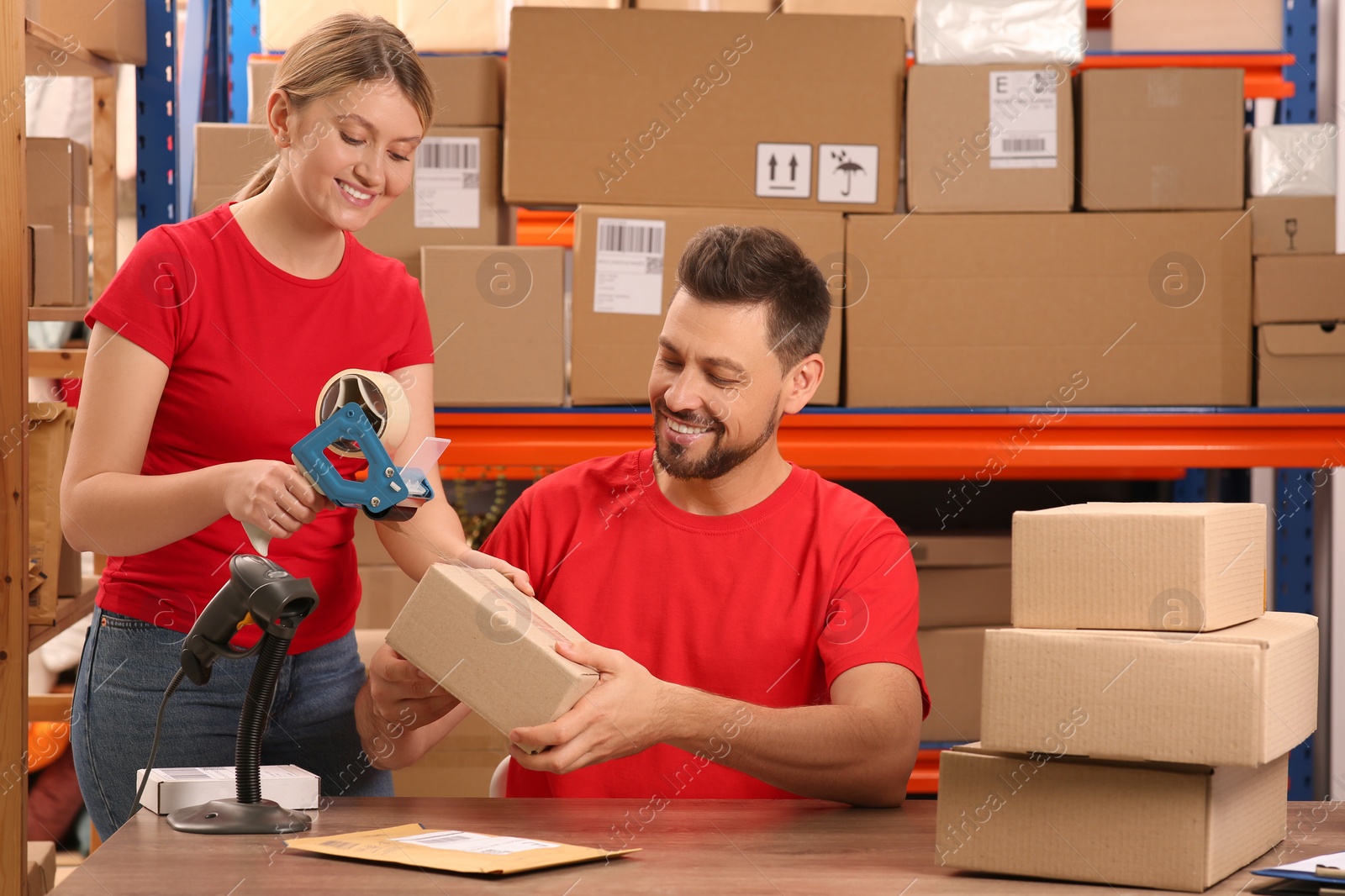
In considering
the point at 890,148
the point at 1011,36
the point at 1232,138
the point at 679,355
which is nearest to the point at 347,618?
the point at 679,355

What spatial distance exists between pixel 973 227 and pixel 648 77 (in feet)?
2.28

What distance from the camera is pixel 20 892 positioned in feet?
6.54

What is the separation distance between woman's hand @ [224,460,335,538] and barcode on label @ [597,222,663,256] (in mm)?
1213

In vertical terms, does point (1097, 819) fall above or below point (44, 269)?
below

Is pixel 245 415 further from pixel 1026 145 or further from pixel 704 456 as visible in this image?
pixel 1026 145

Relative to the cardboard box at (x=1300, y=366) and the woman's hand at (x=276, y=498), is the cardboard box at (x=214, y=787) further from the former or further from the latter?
the cardboard box at (x=1300, y=366)

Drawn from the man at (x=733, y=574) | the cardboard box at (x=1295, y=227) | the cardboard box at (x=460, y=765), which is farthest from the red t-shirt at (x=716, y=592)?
the cardboard box at (x=1295, y=227)

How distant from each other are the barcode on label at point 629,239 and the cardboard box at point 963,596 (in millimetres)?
981

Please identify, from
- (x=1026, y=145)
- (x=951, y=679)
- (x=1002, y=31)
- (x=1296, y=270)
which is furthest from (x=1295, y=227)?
(x=951, y=679)

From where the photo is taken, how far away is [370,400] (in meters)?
1.19

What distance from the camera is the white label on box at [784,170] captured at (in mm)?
2340

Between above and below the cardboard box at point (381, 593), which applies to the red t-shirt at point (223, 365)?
above

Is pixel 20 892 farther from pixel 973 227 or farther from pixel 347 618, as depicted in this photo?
pixel 973 227

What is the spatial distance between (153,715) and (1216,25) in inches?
94.8
